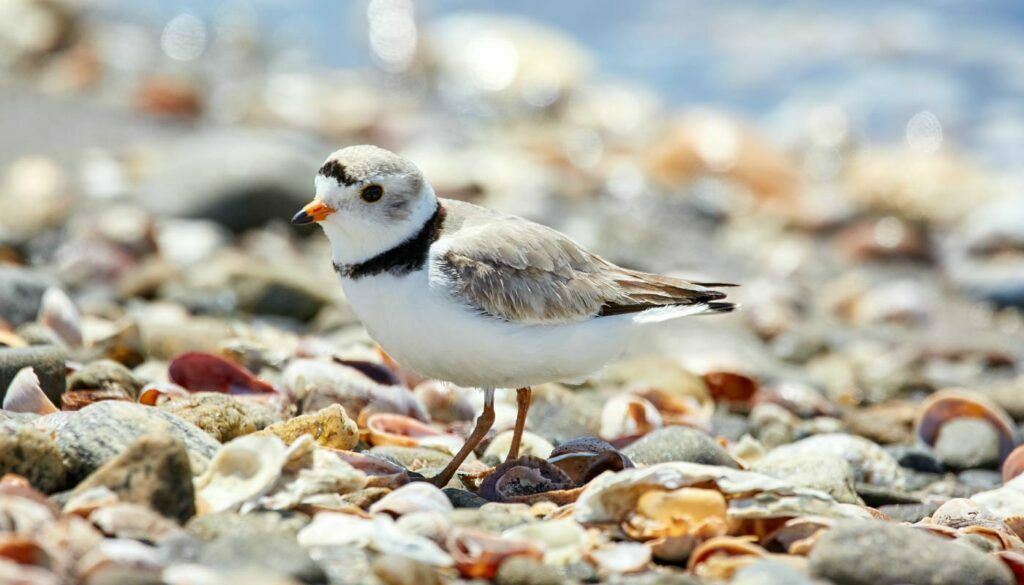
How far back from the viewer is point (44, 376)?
16.1 ft

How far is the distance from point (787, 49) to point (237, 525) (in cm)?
1806

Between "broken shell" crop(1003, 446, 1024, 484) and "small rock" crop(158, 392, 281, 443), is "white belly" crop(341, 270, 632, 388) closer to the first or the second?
"small rock" crop(158, 392, 281, 443)

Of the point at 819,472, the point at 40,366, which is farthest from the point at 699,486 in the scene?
the point at 40,366

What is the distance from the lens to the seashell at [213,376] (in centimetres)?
536

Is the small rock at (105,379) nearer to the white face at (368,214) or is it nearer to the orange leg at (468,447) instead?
the white face at (368,214)

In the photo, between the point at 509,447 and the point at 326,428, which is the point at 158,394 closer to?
the point at 326,428

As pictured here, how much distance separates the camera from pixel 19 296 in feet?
22.2

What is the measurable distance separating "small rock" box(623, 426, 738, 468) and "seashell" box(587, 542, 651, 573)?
3.66 ft

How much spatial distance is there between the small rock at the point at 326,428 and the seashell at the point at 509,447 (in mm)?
820

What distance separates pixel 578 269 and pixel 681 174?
9154 mm

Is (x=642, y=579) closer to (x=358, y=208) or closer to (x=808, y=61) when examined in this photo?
(x=358, y=208)

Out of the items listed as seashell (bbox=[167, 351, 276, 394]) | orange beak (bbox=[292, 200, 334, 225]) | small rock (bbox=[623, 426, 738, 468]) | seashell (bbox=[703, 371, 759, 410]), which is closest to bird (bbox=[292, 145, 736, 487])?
orange beak (bbox=[292, 200, 334, 225])

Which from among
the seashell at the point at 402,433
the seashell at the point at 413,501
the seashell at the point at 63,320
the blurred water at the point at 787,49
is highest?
the blurred water at the point at 787,49

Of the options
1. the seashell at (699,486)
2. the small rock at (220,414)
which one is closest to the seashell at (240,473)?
the small rock at (220,414)
